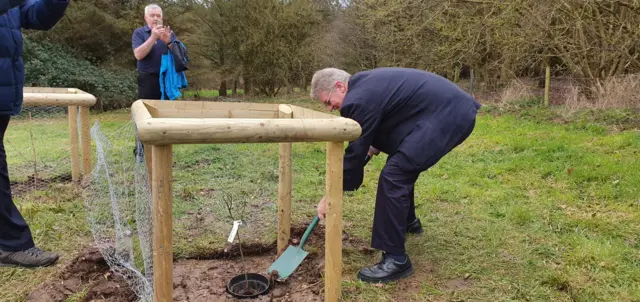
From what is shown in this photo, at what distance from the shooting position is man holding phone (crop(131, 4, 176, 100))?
181 inches

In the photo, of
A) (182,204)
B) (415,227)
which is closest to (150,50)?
(182,204)

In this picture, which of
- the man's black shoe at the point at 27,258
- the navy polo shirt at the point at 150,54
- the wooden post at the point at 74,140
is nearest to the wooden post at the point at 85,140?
the wooden post at the point at 74,140

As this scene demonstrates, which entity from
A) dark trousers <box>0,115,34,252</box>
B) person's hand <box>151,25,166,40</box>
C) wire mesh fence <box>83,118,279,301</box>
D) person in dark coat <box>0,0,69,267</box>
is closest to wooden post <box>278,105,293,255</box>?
wire mesh fence <box>83,118,279,301</box>

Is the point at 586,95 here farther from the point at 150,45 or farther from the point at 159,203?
the point at 159,203

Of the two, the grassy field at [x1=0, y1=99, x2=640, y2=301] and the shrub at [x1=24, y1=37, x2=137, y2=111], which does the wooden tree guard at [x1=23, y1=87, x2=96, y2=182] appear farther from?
the shrub at [x1=24, y1=37, x2=137, y2=111]

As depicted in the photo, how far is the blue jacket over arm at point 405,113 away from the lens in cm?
256

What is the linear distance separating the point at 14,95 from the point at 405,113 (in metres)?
2.31

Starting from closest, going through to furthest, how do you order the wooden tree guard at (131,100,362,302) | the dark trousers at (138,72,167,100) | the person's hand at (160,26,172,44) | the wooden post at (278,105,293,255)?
the wooden tree guard at (131,100,362,302) < the wooden post at (278,105,293,255) < the person's hand at (160,26,172,44) < the dark trousers at (138,72,167,100)

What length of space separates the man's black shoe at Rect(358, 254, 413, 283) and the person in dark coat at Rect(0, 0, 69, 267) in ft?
6.51

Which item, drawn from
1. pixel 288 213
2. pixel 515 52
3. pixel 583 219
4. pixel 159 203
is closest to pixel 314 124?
pixel 159 203

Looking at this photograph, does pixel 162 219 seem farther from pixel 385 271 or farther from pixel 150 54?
pixel 150 54

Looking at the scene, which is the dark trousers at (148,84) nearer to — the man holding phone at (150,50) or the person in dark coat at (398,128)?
the man holding phone at (150,50)

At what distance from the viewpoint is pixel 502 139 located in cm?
663

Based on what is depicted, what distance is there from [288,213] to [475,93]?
11978 millimetres
